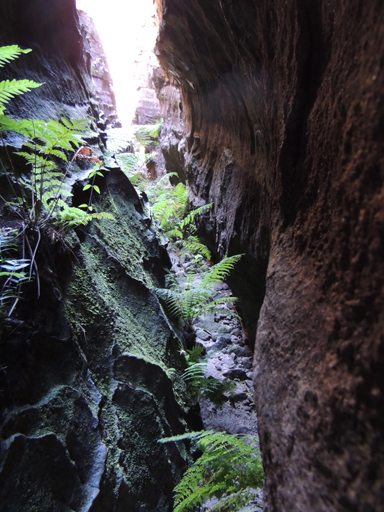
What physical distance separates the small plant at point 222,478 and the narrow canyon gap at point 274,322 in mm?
187

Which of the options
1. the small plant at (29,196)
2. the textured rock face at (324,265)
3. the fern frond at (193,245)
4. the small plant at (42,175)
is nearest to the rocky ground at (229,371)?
the fern frond at (193,245)

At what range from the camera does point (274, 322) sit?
4.19 feet

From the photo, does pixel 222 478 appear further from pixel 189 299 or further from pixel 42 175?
pixel 42 175

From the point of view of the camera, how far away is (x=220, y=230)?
13.5 feet

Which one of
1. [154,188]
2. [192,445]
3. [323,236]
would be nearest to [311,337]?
[323,236]

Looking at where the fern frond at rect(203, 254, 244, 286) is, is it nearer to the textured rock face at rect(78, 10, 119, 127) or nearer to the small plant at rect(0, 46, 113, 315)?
the small plant at rect(0, 46, 113, 315)

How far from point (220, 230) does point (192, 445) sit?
8.59 ft

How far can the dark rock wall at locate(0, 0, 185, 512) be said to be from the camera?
1.35m

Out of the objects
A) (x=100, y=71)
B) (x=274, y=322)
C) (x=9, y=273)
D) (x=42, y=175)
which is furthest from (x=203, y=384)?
(x=100, y=71)

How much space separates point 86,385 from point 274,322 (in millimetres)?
1146

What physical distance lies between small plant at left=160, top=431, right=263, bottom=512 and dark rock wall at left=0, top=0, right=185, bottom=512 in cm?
18

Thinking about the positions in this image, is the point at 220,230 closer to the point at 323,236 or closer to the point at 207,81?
the point at 207,81

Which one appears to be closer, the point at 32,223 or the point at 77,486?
the point at 77,486

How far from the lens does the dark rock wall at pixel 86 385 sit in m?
1.35
